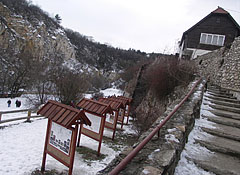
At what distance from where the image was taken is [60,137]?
482 cm

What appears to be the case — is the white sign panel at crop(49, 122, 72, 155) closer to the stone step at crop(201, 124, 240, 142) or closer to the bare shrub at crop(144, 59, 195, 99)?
the stone step at crop(201, 124, 240, 142)

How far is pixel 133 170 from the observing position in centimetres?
194

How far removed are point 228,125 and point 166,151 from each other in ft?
9.75

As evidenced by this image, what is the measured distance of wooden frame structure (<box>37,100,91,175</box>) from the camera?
451 cm

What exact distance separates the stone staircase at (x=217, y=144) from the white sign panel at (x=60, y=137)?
325cm

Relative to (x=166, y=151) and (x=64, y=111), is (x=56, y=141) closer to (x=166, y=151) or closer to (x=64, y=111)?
(x=64, y=111)

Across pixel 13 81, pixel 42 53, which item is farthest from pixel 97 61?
pixel 13 81

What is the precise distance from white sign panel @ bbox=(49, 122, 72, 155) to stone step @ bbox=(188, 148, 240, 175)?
3359 mm

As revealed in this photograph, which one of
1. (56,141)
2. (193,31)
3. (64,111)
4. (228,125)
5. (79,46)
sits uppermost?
(79,46)

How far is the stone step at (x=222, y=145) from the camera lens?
2.92m

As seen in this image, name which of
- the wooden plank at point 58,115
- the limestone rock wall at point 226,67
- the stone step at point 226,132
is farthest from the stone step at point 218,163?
the limestone rock wall at point 226,67

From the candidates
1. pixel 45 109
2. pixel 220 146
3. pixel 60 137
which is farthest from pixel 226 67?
pixel 45 109

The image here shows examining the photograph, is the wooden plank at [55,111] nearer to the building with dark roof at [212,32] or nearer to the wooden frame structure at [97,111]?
the wooden frame structure at [97,111]

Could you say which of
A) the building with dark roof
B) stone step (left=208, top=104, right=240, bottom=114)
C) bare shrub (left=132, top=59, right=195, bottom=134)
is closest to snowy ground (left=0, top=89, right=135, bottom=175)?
bare shrub (left=132, top=59, right=195, bottom=134)
